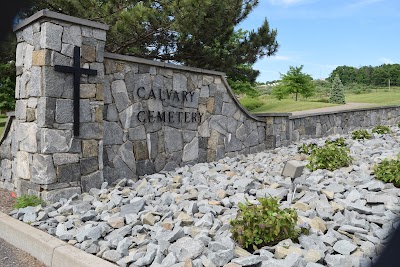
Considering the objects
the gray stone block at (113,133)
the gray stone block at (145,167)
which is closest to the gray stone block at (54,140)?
the gray stone block at (113,133)

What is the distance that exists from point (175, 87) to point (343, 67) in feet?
231

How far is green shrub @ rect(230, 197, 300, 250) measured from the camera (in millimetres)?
2965

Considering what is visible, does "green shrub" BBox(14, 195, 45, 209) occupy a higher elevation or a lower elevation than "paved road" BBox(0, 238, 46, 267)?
higher

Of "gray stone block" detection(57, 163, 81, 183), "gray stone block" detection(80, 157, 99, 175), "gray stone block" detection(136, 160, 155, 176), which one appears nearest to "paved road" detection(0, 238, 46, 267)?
"gray stone block" detection(57, 163, 81, 183)

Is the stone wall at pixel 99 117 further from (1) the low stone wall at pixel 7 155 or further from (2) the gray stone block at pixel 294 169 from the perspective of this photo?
(2) the gray stone block at pixel 294 169

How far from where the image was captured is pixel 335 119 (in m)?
11.4

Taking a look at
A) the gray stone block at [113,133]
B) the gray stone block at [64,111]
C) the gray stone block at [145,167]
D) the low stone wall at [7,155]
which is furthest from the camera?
the gray stone block at [145,167]

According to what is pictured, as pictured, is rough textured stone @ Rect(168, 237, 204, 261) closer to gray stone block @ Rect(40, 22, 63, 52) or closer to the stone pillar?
the stone pillar

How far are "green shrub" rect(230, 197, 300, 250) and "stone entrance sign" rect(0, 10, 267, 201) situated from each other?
251 cm

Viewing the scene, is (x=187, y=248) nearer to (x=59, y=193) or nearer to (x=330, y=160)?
(x=59, y=193)

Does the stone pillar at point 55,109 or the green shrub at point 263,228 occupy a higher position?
the stone pillar at point 55,109

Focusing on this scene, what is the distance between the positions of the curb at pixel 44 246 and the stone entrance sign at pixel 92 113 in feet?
2.08

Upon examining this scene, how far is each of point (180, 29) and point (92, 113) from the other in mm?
5518

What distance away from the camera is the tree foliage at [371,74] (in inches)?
2271
